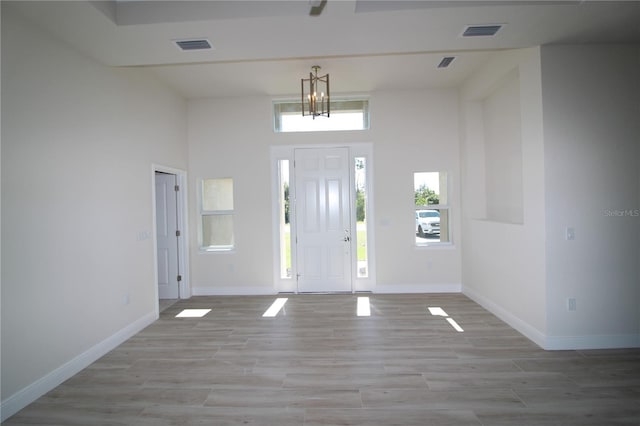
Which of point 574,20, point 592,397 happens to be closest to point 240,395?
point 592,397

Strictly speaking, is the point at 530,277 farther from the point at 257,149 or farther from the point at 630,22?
the point at 257,149

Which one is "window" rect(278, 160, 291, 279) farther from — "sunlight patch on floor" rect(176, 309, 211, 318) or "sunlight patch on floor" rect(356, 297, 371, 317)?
"sunlight patch on floor" rect(176, 309, 211, 318)

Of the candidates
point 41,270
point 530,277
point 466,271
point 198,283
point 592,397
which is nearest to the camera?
point 592,397

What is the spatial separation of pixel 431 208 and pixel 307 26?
353cm

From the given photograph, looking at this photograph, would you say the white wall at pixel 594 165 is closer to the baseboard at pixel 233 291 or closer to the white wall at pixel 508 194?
the white wall at pixel 508 194

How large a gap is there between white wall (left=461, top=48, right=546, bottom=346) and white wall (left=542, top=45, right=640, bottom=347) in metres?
0.12

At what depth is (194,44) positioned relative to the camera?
3.28m

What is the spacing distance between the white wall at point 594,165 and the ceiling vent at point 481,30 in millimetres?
644

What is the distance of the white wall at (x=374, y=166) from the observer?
5.56 m

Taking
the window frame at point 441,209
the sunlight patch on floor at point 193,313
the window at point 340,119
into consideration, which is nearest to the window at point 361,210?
the window at point 340,119

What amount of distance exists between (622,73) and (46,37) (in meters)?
4.92

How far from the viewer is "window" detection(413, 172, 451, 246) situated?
5.64 metres

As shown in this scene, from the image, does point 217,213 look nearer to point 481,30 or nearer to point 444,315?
point 444,315

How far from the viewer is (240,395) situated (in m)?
2.71
